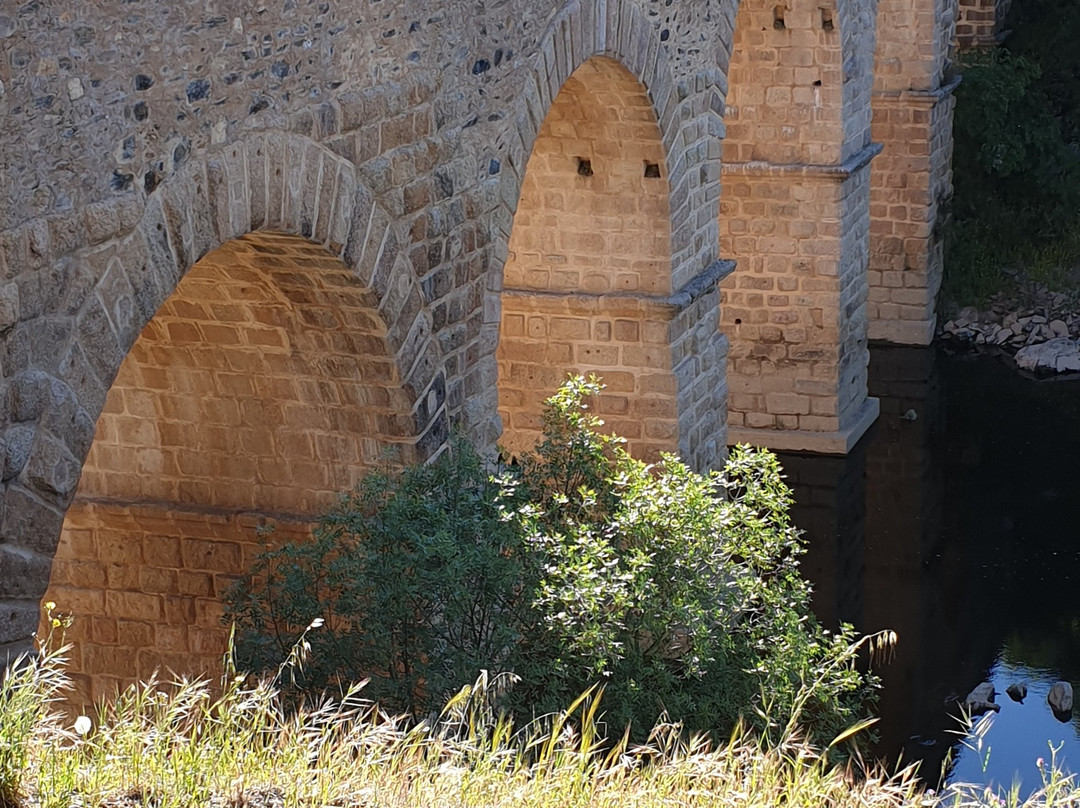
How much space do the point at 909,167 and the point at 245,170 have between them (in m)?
11.8

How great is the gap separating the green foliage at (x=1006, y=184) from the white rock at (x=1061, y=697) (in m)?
8.41

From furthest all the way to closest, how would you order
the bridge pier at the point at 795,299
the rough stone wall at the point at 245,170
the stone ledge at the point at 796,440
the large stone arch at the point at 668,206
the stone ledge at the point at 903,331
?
the stone ledge at the point at 903,331 < the stone ledge at the point at 796,440 < the bridge pier at the point at 795,299 < the large stone arch at the point at 668,206 < the rough stone wall at the point at 245,170

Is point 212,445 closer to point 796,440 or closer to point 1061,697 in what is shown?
point 1061,697

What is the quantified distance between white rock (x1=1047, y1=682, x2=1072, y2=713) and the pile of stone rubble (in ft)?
23.0

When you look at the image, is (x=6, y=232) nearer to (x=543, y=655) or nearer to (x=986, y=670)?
(x=543, y=655)

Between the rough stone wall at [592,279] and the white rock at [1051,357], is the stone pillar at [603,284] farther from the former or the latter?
the white rock at [1051,357]

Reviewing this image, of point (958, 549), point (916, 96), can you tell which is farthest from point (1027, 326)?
point (958, 549)

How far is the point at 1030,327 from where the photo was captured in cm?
1753

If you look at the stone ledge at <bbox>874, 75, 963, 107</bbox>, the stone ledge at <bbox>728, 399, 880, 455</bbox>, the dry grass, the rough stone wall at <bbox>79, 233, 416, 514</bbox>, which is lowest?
the dry grass

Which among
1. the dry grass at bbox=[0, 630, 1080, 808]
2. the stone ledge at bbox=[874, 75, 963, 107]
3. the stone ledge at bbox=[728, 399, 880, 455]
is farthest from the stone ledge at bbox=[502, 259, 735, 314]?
the stone ledge at bbox=[874, 75, 963, 107]

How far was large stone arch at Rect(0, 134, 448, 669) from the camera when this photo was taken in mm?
5199

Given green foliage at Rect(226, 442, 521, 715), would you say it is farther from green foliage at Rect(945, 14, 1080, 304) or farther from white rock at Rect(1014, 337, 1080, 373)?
green foliage at Rect(945, 14, 1080, 304)

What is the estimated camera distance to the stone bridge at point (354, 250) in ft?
17.4

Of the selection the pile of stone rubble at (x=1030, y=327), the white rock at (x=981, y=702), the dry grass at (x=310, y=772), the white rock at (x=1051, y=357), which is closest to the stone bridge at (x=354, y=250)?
the dry grass at (x=310, y=772)
